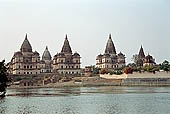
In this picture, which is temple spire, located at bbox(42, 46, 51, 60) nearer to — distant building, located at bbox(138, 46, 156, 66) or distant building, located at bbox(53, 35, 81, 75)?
distant building, located at bbox(53, 35, 81, 75)

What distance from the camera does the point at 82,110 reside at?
27094mm

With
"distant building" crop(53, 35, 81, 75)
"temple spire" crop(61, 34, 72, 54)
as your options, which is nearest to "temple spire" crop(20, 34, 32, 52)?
"distant building" crop(53, 35, 81, 75)

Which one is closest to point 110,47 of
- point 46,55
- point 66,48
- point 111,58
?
point 111,58

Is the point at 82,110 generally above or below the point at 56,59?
below

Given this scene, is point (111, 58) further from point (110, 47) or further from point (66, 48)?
point (66, 48)

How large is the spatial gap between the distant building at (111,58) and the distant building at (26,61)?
23230 mm

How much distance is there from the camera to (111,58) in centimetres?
10875

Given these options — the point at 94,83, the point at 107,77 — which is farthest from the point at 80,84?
the point at 107,77

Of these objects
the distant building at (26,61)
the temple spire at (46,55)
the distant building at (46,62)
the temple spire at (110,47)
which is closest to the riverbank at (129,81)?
the distant building at (26,61)

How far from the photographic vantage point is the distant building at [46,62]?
359 ft

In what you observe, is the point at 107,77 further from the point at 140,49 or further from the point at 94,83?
the point at 140,49

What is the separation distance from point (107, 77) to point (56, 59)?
78.1ft

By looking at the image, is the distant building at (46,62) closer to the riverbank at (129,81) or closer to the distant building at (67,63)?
the distant building at (67,63)

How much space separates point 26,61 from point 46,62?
63.1 feet
